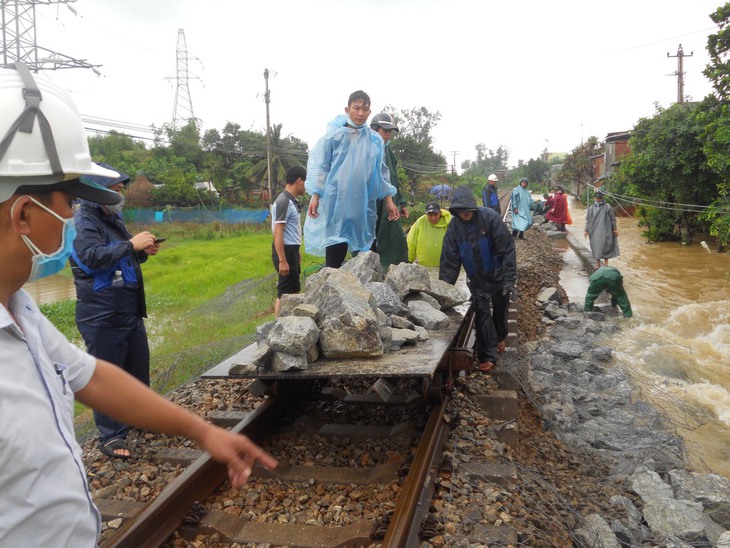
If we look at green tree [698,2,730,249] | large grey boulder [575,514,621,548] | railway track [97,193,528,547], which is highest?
green tree [698,2,730,249]

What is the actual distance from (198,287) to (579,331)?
9.29 m

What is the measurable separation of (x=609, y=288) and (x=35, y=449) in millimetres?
9588

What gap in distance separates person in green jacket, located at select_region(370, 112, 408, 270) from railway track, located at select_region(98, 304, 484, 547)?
235 centimetres

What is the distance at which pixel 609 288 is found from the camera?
31.0 feet

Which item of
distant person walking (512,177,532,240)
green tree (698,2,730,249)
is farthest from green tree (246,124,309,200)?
green tree (698,2,730,249)

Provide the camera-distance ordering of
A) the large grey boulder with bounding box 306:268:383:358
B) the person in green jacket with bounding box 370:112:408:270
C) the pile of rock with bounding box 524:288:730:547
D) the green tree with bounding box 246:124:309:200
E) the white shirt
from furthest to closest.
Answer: the green tree with bounding box 246:124:309:200 < the person in green jacket with bounding box 370:112:408:270 < the large grey boulder with bounding box 306:268:383:358 < the pile of rock with bounding box 524:288:730:547 < the white shirt

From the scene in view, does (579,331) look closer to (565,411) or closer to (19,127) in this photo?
(565,411)

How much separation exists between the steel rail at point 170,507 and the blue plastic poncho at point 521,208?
14400mm

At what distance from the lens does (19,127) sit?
1179mm

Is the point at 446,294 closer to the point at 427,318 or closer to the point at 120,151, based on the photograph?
the point at 427,318

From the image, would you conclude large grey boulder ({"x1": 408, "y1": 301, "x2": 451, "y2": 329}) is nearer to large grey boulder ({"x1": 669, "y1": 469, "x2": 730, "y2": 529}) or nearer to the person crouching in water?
the person crouching in water

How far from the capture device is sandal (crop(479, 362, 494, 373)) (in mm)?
5098

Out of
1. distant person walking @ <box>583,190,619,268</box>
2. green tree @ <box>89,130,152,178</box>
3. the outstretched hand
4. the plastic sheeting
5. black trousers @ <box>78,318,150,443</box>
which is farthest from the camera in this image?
green tree @ <box>89,130,152,178</box>

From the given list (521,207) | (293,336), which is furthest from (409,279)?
(521,207)
